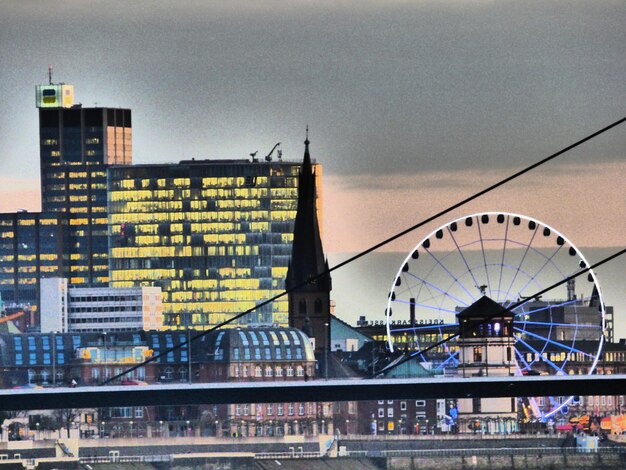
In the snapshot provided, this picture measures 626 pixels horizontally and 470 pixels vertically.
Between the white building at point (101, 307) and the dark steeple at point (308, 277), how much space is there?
33654mm

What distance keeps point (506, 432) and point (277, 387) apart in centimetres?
5241

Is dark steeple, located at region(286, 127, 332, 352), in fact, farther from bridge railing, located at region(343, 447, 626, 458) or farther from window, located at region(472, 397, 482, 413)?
bridge railing, located at region(343, 447, 626, 458)

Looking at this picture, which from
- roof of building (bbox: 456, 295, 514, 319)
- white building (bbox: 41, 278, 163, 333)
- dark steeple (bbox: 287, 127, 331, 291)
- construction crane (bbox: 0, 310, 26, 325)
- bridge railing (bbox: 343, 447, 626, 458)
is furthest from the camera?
white building (bbox: 41, 278, 163, 333)

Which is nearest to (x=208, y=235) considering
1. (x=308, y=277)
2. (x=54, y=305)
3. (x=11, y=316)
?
(x=54, y=305)

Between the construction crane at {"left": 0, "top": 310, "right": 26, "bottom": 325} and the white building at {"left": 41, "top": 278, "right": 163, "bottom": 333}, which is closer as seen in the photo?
the construction crane at {"left": 0, "top": 310, "right": 26, "bottom": 325}

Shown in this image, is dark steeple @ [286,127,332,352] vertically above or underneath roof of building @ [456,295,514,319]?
above

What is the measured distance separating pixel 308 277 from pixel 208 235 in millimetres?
50230

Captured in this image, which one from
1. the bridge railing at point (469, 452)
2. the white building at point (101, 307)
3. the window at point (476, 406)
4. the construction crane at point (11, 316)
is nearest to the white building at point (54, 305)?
the white building at point (101, 307)

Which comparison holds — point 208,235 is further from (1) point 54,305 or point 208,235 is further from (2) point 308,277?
(2) point 308,277

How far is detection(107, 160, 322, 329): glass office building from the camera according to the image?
184 m

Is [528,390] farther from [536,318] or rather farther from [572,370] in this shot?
[536,318]

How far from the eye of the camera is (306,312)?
13688 centimetres

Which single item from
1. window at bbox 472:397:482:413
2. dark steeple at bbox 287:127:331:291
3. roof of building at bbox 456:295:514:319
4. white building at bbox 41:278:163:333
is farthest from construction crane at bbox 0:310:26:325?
roof of building at bbox 456:295:514:319

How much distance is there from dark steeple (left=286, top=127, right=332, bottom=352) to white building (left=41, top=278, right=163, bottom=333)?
110 feet
